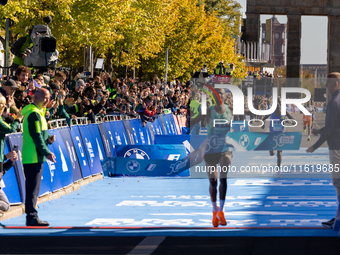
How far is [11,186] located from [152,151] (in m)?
6.89

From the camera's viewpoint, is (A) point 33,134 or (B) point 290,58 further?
(B) point 290,58

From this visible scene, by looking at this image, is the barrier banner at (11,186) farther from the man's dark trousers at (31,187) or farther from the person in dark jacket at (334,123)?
the person in dark jacket at (334,123)

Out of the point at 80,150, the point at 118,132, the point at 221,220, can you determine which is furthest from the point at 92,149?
the point at 221,220

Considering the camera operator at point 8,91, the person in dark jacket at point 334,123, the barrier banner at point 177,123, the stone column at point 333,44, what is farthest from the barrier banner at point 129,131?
the stone column at point 333,44

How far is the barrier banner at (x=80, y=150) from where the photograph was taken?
14461 millimetres

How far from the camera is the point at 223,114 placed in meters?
10.1

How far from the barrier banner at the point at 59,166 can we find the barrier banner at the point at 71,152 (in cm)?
20

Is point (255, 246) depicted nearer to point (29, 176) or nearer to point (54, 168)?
point (29, 176)

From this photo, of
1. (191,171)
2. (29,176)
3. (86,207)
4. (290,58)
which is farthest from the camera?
(290,58)

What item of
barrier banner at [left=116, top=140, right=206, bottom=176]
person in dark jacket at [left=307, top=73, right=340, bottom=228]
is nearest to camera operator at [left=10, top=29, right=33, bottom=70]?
barrier banner at [left=116, top=140, right=206, bottom=176]

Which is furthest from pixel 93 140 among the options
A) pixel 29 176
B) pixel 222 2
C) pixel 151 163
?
pixel 222 2

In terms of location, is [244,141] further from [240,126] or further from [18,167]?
[18,167]

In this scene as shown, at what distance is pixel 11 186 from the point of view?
1077 centimetres

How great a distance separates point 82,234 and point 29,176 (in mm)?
1333
